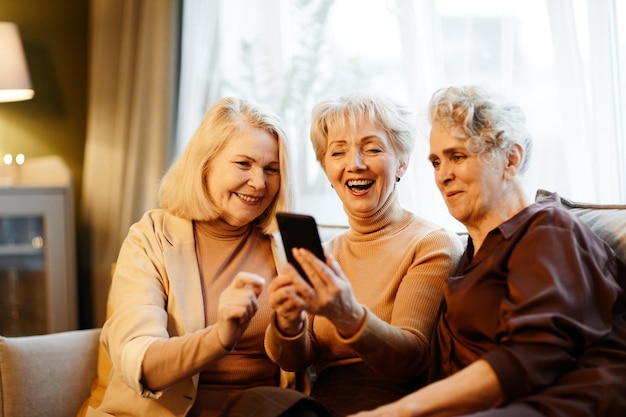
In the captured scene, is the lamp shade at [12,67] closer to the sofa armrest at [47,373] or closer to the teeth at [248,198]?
the sofa armrest at [47,373]

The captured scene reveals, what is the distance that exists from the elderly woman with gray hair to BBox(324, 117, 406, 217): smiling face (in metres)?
0.22

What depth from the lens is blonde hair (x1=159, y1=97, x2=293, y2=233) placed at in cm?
200

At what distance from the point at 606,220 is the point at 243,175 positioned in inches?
33.9

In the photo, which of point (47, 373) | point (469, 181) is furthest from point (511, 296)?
point (47, 373)

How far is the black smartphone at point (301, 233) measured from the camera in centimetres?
154

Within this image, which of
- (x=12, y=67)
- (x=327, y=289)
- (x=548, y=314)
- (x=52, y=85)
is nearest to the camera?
(x=548, y=314)

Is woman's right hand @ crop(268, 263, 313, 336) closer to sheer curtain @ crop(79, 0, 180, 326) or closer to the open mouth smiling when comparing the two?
the open mouth smiling

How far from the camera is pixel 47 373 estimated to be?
2.24 m

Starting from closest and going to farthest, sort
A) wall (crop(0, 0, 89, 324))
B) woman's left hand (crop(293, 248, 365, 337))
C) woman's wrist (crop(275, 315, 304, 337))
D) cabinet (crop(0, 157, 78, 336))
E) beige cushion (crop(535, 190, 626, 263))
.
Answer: woman's left hand (crop(293, 248, 365, 337))
beige cushion (crop(535, 190, 626, 263))
woman's wrist (crop(275, 315, 304, 337))
cabinet (crop(0, 157, 78, 336))
wall (crop(0, 0, 89, 324))

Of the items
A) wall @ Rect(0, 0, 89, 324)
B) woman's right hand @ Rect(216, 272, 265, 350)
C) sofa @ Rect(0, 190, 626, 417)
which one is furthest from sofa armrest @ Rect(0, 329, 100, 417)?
wall @ Rect(0, 0, 89, 324)

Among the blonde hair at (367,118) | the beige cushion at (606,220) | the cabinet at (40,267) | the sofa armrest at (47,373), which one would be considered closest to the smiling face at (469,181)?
the beige cushion at (606,220)

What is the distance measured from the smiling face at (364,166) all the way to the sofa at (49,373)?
38 centimetres

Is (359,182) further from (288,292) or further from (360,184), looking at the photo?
(288,292)

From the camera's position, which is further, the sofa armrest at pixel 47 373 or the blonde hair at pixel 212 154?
the sofa armrest at pixel 47 373
